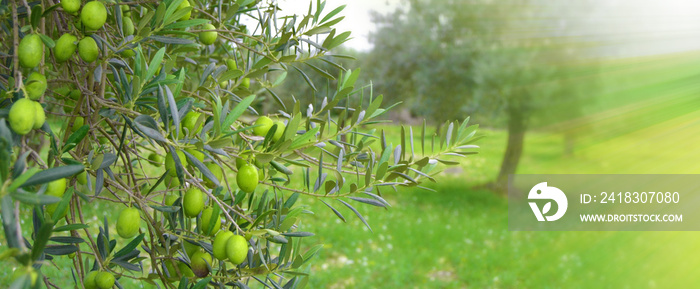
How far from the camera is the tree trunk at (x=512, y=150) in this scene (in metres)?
10.0

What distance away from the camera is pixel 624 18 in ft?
28.8

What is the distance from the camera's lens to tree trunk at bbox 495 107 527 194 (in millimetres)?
10039

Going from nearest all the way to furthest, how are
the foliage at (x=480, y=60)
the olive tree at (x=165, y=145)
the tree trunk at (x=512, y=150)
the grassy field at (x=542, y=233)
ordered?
the olive tree at (x=165, y=145), the grassy field at (x=542, y=233), the foliage at (x=480, y=60), the tree trunk at (x=512, y=150)

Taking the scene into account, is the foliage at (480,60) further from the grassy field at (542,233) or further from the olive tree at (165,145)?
the olive tree at (165,145)

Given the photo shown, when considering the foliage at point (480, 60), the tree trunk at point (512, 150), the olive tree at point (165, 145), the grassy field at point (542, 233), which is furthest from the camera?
the tree trunk at point (512, 150)

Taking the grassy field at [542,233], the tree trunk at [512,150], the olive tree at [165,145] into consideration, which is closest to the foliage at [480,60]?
the tree trunk at [512,150]

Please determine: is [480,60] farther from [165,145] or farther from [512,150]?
[165,145]

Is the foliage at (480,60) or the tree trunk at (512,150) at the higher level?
the foliage at (480,60)

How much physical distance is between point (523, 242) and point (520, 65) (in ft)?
11.1

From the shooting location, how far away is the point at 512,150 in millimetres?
10359

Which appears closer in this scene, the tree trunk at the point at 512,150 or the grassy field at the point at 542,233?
the grassy field at the point at 542,233

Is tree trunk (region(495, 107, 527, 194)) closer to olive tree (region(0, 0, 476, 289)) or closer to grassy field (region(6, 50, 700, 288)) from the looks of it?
grassy field (region(6, 50, 700, 288))

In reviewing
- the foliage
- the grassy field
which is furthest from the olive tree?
the foliage

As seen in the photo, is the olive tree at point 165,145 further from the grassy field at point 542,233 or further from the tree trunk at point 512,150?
the tree trunk at point 512,150
